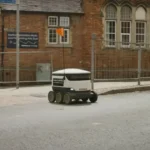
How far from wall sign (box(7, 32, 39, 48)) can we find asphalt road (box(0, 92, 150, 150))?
28.5 feet

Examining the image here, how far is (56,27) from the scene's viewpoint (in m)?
24.3

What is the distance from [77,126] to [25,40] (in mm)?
13482

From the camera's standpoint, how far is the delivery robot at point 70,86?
14.6 m

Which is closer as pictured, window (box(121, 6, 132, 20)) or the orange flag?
the orange flag

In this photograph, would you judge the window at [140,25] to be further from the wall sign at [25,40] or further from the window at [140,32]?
the wall sign at [25,40]

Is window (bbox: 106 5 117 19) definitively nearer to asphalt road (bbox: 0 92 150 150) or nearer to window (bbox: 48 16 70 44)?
window (bbox: 48 16 70 44)

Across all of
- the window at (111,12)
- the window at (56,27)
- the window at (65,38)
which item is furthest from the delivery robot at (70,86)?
the window at (111,12)

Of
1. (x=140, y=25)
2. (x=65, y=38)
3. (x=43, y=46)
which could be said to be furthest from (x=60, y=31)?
(x=140, y=25)

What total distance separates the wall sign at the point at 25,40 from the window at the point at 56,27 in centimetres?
95

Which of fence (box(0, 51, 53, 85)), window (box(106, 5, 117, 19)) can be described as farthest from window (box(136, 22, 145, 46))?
fence (box(0, 51, 53, 85))

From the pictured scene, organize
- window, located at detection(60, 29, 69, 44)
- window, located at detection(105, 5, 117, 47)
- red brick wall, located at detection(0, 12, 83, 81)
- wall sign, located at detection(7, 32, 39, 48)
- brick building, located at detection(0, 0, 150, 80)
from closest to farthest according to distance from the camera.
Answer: wall sign, located at detection(7, 32, 39, 48) < red brick wall, located at detection(0, 12, 83, 81) < brick building, located at detection(0, 0, 150, 80) < window, located at detection(60, 29, 69, 44) < window, located at detection(105, 5, 117, 47)

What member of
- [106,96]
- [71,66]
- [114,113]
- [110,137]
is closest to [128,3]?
[71,66]

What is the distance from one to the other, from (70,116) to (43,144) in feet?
12.2

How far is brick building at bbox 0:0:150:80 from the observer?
23.6 metres
